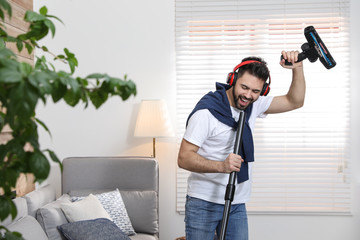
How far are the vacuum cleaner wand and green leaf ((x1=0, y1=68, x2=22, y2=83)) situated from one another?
1.93 metres

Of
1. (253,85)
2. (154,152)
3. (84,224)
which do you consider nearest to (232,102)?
(253,85)

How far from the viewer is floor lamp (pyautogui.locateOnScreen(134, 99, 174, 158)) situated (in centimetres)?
361

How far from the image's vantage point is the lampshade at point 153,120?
3611 millimetres

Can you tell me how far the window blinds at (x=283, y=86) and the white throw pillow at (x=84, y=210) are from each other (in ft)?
3.17

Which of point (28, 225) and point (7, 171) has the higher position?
point (7, 171)

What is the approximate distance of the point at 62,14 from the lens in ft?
13.1

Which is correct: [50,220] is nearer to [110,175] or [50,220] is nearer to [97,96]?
[110,175]

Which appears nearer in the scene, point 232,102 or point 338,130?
point 232,102

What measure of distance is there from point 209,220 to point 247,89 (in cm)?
65

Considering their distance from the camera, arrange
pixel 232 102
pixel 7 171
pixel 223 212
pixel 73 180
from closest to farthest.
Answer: pixel 7 171 → pixel 223 212 → pixel 232 102 → pixel 73 180

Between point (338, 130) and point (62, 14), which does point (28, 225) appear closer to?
point (62, 14)

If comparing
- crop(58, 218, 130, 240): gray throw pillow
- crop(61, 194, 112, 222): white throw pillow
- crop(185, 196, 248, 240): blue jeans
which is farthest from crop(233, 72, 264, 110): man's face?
crop(61, 194, 112, 222): white throw pillow

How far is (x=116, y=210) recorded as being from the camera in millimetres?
3295

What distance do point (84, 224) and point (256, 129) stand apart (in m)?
1.72
